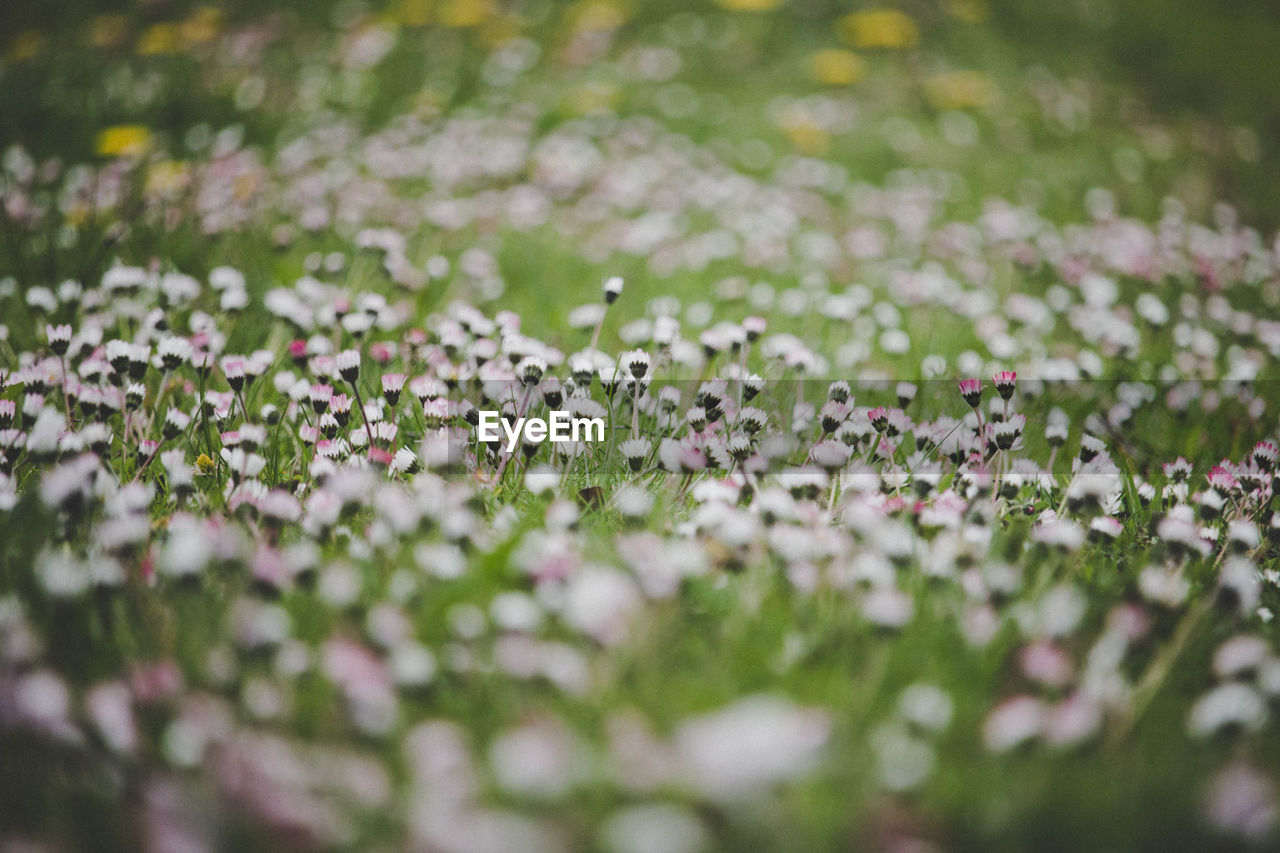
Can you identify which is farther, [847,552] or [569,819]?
[847,552]

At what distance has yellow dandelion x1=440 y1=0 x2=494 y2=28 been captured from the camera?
7.03 meters

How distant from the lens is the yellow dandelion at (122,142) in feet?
14.5

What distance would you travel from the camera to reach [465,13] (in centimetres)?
707

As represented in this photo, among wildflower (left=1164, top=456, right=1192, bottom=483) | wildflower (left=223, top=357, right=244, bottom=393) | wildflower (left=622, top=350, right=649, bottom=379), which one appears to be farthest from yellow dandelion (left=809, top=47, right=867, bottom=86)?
wildflower (left=223, top=357, right=244, bottom=393)

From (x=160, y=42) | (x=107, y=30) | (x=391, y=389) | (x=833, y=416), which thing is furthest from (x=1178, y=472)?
(x=107, y=30)

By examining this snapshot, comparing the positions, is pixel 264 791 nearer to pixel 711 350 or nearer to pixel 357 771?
pixel 357 771

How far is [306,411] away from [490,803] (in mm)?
1650

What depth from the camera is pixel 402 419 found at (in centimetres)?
246

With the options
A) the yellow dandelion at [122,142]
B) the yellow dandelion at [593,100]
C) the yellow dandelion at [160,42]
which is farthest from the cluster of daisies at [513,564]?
the yellow dandelion at [160,42]

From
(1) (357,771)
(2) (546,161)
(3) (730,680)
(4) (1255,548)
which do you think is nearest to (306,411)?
(1) (357,771)

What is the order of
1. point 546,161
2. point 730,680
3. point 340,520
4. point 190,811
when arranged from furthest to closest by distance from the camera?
point 546,161, point 340,520, point 730,680, point 190,811

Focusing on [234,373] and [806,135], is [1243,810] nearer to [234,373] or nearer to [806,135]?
[234,373]

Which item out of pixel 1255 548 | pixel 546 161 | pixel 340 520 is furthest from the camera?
pixel 546 161

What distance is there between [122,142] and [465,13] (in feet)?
12.1
